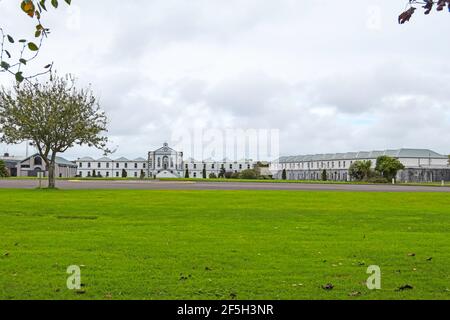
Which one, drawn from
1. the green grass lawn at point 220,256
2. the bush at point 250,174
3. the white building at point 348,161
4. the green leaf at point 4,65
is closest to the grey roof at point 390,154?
the white building at point 348,161

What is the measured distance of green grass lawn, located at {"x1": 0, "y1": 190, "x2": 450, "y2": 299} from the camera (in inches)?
312

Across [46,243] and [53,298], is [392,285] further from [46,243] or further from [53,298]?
[46,243]

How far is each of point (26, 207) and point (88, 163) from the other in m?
164

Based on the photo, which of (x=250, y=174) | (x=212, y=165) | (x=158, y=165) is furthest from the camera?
(x=212, y=165)

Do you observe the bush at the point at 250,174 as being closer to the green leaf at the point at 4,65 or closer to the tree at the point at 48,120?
the tree at the point at 48,120

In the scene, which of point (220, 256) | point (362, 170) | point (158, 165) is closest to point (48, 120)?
point (220, 256)

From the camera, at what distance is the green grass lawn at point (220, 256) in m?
7.93

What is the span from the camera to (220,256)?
10.7 metres

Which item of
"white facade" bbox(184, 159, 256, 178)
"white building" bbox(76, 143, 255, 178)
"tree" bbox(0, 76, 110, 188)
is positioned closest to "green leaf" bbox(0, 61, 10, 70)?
"tree" bbox(0, 76, 110, 188)

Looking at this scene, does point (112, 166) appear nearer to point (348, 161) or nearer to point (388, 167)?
point (348, 161)

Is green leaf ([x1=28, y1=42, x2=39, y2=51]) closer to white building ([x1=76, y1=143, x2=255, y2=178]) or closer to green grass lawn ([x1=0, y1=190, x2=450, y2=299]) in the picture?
green grass lawn ([x1=0, y1=190, x2=450, y2=299])
